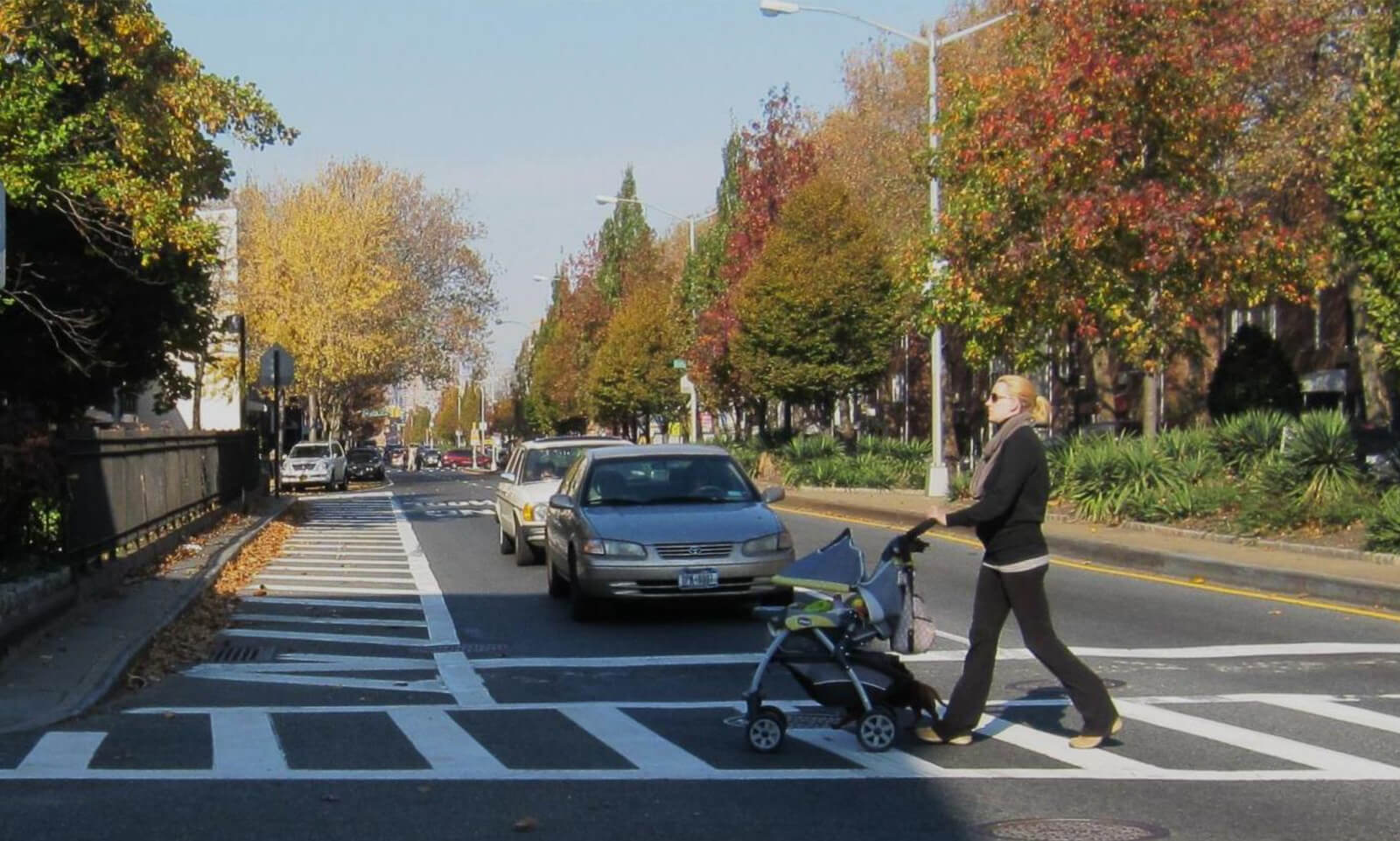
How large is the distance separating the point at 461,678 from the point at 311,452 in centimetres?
4378

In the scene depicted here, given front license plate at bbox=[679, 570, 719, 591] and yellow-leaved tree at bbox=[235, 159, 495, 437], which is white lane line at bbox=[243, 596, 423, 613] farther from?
yellow-leaved tree at bbox=[235, 159, 495, 437]

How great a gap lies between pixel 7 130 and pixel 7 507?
6.33 m

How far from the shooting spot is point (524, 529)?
20.9m

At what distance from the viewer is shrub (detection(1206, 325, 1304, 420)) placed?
3366 centimetres

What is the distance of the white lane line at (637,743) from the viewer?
8.46 metres

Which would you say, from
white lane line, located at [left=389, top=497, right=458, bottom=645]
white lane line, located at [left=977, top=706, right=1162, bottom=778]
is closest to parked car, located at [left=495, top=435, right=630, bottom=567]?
white lane line, located at [left=389, top=497, right=458, bottom=645]

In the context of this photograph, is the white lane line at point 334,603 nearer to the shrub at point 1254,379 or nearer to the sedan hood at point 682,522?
the sedan hood at point 682,522

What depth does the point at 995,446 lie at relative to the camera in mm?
8570

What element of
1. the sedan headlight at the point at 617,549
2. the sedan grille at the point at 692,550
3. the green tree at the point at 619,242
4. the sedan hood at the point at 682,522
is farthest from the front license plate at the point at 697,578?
the green tree at the point at 619,242

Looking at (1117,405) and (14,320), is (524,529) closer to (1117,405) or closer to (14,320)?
(14,320)

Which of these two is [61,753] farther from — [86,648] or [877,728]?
[877,728]

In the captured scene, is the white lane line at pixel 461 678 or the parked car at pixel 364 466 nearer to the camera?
the white lane line at pixel 461 678

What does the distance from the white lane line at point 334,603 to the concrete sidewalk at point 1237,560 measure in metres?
8.18

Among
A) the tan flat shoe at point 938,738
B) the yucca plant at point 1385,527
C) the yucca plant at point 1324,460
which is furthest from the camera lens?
the yucca plant at point 1324,460
